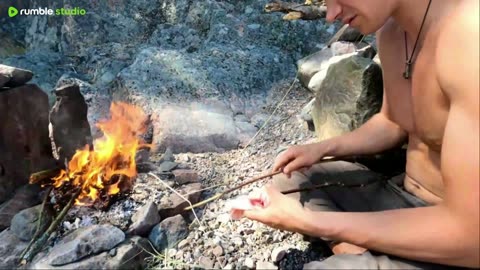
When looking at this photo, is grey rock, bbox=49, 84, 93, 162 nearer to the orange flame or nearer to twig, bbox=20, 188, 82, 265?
the orange flame

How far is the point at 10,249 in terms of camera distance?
7.18 ft

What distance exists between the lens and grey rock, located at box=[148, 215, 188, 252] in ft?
7.28

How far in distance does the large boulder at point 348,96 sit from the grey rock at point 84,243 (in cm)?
136

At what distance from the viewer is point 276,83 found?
12.3ft

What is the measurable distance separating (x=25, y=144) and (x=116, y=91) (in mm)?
1250

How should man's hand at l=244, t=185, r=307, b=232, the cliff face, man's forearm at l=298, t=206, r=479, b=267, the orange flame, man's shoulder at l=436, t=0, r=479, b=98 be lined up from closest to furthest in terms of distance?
man's shoulder at l=436, t=0, r=479, b=98 → man's forearm at l=298, t=206, r=479, b=267 → man's hand at l=244, t=185, r=307, b=232 → the orange flame → the cliff face

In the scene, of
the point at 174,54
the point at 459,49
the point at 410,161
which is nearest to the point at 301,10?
the point at 174,54

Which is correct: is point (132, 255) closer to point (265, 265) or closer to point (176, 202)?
point (176, 202)

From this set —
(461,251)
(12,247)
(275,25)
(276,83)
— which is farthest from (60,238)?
(275,25)

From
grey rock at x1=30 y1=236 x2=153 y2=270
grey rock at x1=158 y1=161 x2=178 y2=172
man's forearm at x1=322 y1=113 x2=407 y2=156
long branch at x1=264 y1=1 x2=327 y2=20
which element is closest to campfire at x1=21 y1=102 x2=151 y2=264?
grey rock at x1=158 y1=161 x2=178 y2=172

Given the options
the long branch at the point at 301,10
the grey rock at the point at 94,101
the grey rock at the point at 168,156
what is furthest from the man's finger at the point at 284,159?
the long branch at the point at 301,10

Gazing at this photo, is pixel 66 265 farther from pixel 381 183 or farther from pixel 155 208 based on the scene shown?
pixel 381 183

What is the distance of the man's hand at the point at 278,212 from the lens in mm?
1819

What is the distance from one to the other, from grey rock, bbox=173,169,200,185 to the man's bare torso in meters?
1.03
